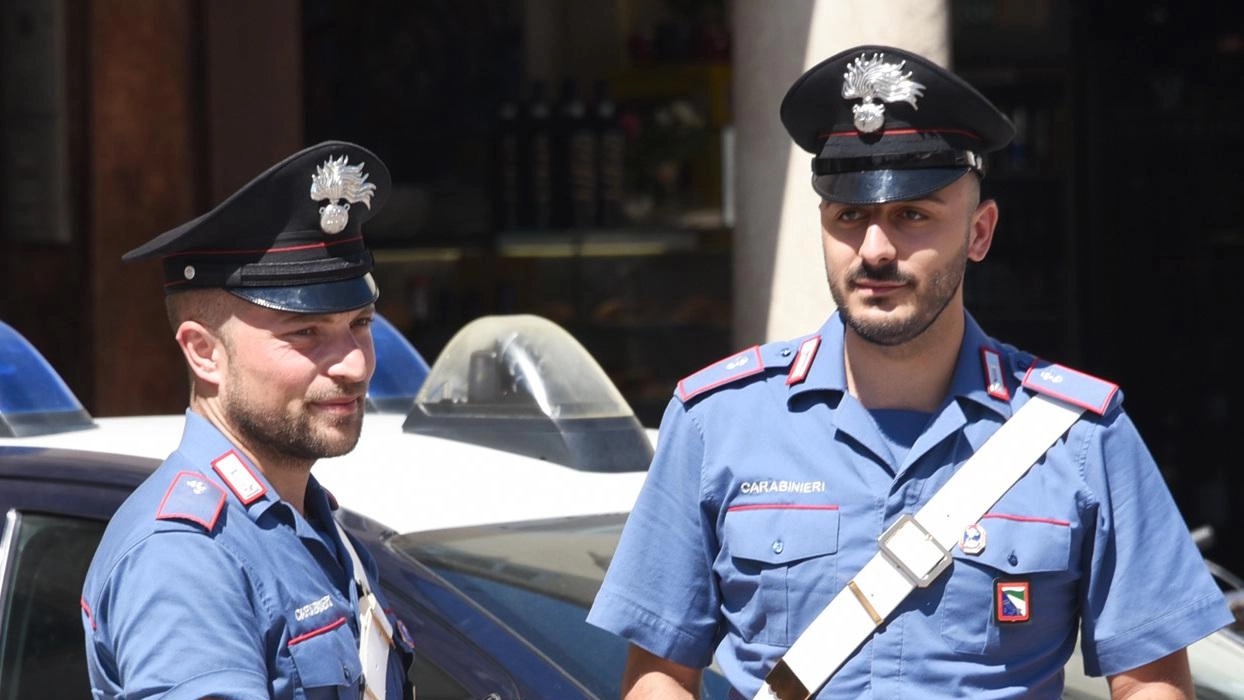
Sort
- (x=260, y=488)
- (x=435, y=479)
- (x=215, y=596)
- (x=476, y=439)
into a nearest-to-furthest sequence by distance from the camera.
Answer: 1. (x=215, y=596)
2. (x=260, y=488)
3. (x=435, y=479)
4. (x=476, y=439)

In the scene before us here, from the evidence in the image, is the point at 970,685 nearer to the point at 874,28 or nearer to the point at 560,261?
the point at 874,28

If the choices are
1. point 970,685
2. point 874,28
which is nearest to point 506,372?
point 970,685

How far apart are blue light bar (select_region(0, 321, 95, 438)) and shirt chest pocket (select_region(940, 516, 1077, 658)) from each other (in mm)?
1526

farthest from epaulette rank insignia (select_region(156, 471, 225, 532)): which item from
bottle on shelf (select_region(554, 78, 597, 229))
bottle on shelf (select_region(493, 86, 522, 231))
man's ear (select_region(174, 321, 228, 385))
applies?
bottle on shelf (select_region(493, 86, 522, 231))

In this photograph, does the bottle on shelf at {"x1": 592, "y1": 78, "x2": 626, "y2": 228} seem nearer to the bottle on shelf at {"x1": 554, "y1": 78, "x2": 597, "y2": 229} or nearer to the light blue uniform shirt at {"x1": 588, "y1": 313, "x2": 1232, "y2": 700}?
the bottle on shelf at {"x1": 554, "y1": 78, "x2": 597, "y2": 229}

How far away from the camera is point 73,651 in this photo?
8.57 feet

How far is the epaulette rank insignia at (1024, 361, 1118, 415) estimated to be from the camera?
213 cm

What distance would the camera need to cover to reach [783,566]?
2.11m

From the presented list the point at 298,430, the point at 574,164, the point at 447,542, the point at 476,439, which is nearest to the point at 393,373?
the point at 476,439

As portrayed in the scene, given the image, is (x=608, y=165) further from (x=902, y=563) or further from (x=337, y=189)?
(x=902, y=563)

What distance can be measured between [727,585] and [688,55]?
5520mm

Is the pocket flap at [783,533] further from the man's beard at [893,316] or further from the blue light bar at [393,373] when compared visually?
the blue light bar at [393,373]

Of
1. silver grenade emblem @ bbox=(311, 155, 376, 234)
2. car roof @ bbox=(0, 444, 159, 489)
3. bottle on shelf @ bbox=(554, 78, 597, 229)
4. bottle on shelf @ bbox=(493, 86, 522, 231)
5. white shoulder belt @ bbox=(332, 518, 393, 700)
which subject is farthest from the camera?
bottle on shelf @ bbox=(493, 86, 522, 231)

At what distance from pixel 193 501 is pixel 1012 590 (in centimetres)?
91
